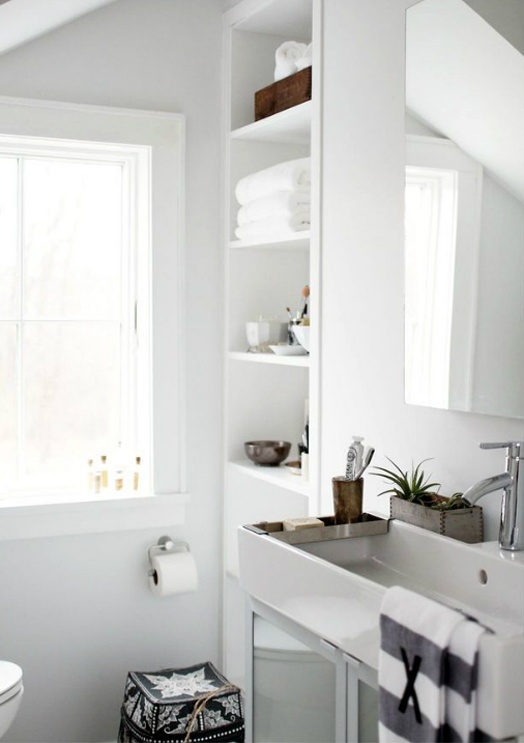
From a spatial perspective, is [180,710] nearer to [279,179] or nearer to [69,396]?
[69,396]

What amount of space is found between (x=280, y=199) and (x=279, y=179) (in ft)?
0.19

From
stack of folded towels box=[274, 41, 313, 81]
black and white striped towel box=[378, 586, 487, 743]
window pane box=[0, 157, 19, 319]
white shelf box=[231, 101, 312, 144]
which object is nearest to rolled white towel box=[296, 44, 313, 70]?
stack of folded towels box=[274, 41, 313, 81]

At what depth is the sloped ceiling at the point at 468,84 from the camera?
187cm

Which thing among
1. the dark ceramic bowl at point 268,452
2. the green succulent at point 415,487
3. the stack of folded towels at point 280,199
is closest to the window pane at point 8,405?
the dark ceramic bowl at point 268,452

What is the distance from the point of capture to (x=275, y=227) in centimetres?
282

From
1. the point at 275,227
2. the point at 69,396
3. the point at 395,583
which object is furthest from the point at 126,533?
the point at 395,583

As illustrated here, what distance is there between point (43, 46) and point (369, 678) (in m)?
2.14

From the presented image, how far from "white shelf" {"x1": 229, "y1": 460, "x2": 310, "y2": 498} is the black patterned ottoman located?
62 cm

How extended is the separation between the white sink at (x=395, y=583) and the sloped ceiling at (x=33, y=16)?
1481 mm

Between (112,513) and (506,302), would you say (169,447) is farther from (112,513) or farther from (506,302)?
(506,302)

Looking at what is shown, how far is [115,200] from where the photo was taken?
3168 millimetres

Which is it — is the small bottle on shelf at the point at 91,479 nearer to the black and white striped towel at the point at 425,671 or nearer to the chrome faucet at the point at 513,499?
the chrome faucet at the point at 513,499

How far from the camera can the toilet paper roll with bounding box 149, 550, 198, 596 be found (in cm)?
301

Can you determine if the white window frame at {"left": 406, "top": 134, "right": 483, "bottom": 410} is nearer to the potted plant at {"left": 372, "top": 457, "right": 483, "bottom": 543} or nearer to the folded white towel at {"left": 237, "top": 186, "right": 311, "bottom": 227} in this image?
the potted plant at {"left": 372, "top": 457, "right": 483, "bottom": 543}
